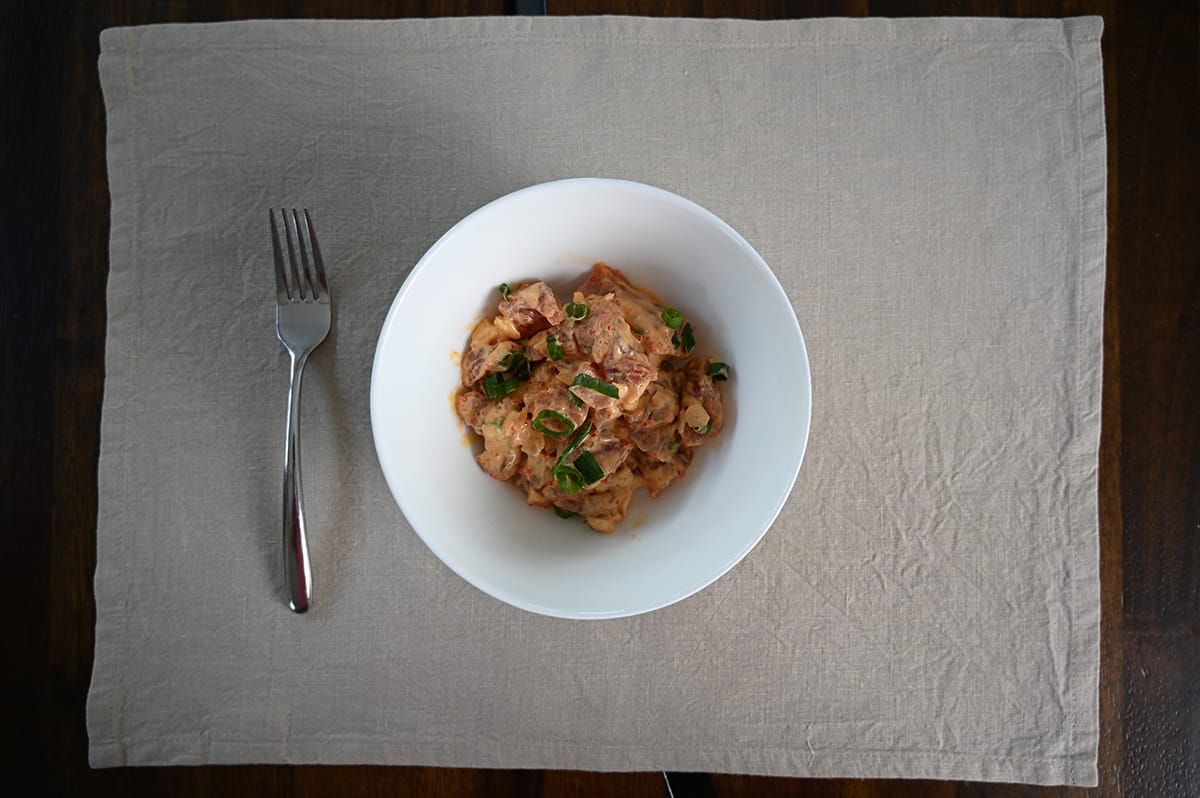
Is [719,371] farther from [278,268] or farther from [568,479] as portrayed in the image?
[278,268]

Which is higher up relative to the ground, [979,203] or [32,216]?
[32,216]

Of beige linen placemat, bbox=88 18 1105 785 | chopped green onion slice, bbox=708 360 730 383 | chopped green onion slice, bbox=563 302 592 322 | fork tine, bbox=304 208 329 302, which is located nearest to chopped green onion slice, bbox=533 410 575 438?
chopped green onion slice, bbox=563 302 592 322

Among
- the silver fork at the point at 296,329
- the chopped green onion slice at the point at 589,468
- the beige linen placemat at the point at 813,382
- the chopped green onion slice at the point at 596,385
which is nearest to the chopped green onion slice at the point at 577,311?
the chopped green onion slice at the point at 596,385

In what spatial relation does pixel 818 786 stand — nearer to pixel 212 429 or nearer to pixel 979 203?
pixel 979 203

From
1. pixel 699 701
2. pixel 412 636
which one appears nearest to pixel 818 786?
pixel 699 701

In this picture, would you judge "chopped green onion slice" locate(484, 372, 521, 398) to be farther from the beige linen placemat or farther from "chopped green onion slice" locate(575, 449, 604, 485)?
the beige linen placemat

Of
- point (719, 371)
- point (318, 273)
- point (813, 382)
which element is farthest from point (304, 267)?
point (813, 382)

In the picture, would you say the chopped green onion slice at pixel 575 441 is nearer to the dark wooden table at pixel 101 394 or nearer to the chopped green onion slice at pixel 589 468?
the chopped green onion slice at pixel 589 468
